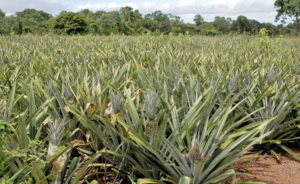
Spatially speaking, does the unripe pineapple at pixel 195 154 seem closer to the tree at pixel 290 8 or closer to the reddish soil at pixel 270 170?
the reddish soil at pixel 270 170

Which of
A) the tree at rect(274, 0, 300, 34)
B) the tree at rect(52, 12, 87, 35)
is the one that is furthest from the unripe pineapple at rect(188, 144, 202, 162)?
the tree at rect(274, 0, 300, 34)

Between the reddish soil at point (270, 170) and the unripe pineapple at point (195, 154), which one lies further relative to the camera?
the reddish soil at point (270, 170)

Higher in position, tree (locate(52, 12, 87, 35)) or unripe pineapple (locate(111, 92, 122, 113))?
tree (locate(52, 12, 87, 35))

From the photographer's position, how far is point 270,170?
2115 mm

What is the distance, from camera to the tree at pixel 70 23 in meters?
17.4

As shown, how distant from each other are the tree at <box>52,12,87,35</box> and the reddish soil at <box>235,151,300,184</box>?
16.4m

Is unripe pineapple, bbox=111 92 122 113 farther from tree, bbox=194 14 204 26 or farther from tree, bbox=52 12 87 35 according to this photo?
tree, bbox=194 14 204 26

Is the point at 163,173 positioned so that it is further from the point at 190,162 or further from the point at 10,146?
the point at 10,146

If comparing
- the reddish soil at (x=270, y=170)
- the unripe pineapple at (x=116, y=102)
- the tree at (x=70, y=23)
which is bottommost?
the reddish soil at (x=270, y=170)

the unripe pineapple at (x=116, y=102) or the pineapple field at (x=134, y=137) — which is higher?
the unripe pineapple at (x=116, y=102)

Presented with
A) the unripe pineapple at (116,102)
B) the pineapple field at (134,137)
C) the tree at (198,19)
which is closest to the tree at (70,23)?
the pineapple field at (134,137)

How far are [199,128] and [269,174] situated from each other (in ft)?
2.04

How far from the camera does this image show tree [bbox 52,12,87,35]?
57.2 ft

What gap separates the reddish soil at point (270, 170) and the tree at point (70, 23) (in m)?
16.4
